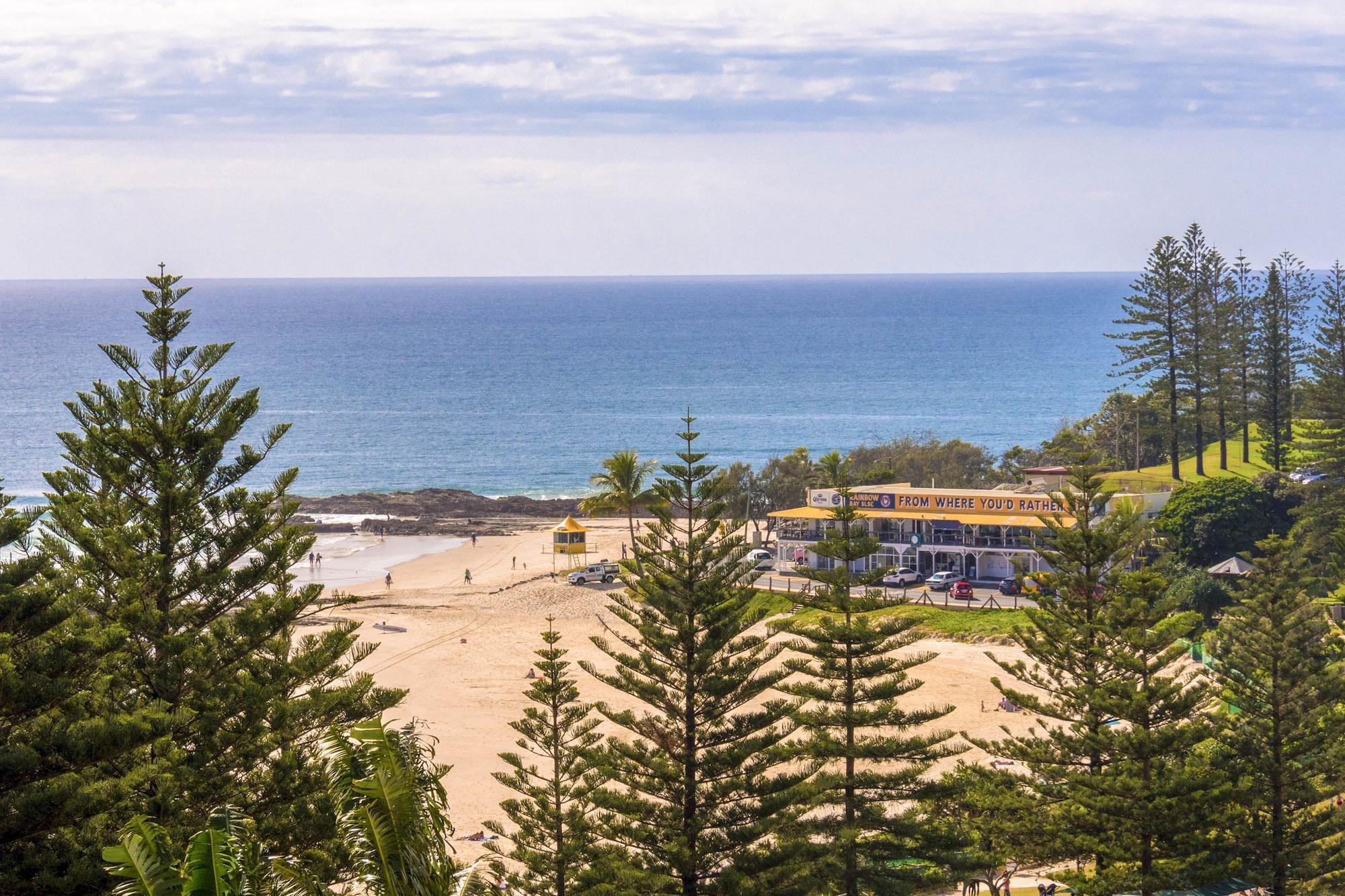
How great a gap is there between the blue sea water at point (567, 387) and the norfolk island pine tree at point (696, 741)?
155 feet

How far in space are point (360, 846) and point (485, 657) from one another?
25645 mm

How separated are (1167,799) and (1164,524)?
798 inches

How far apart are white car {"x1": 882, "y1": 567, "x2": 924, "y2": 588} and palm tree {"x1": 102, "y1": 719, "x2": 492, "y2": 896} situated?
29.9 meters

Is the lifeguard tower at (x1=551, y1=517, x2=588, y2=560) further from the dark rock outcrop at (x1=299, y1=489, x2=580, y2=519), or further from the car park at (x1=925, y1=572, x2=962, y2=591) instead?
the dark rock outcrop at (x1=299, y1=489, x2=580, y2=519)

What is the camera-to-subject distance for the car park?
115ft

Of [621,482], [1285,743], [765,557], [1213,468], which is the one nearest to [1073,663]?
[1285,743]

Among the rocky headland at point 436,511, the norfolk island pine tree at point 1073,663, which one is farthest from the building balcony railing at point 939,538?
the norfolk island pine tree at point 1073,663

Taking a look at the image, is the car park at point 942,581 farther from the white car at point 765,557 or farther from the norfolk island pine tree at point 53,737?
the norfolk island pine tree at point 53,737

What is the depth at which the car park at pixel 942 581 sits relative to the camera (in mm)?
34906

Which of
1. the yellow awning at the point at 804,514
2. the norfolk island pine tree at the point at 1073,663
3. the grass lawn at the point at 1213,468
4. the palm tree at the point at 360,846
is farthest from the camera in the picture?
the grass lawn at the point at 1213,468

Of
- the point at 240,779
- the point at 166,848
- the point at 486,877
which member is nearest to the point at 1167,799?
the point at 486,877

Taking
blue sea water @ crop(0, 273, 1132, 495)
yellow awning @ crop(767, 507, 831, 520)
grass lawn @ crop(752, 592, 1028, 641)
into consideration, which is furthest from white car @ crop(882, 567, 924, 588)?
blue sea water @ crop(0, 273, 1132, 495)

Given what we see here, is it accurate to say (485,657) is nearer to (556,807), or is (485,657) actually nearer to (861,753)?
(556,807)

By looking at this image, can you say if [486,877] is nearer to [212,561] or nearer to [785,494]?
[212,561]
